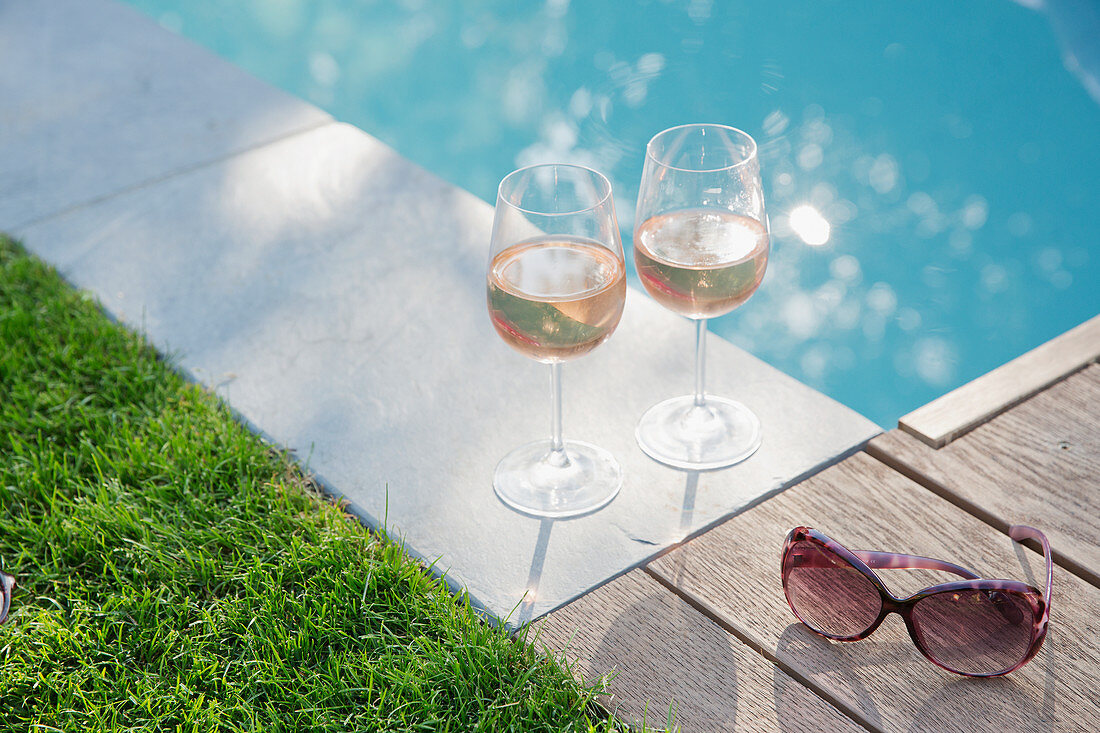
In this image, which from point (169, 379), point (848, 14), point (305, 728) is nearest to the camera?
point (305, 728)

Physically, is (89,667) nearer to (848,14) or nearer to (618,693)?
(618,693)

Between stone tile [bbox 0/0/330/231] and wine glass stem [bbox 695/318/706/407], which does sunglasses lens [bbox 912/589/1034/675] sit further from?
stone tile [bbox 0/0/330/231]

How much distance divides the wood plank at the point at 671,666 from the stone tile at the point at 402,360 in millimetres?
77

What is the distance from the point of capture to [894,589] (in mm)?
1688

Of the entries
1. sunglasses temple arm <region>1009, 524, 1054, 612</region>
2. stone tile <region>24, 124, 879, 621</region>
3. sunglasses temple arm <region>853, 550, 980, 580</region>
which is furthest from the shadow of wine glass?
sunglasses temple arm <region>1009, 524, 1054, 612</region>

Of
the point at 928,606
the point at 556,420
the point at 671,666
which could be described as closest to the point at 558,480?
the point at 556,420

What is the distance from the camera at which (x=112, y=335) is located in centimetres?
248

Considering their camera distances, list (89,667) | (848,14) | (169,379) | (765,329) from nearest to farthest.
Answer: (89,667), (169,379), (765,329), (848,14)

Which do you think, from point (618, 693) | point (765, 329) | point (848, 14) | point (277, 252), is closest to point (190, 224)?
point (277, 252)

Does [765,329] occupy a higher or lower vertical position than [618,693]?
lower

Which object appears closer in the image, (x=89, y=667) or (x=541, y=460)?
(x=89, y=667)

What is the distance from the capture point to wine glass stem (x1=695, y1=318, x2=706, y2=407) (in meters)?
1.99

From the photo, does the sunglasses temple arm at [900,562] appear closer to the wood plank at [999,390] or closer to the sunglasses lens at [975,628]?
the sunglasses lens at [975,628]

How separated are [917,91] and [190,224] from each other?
313cm
